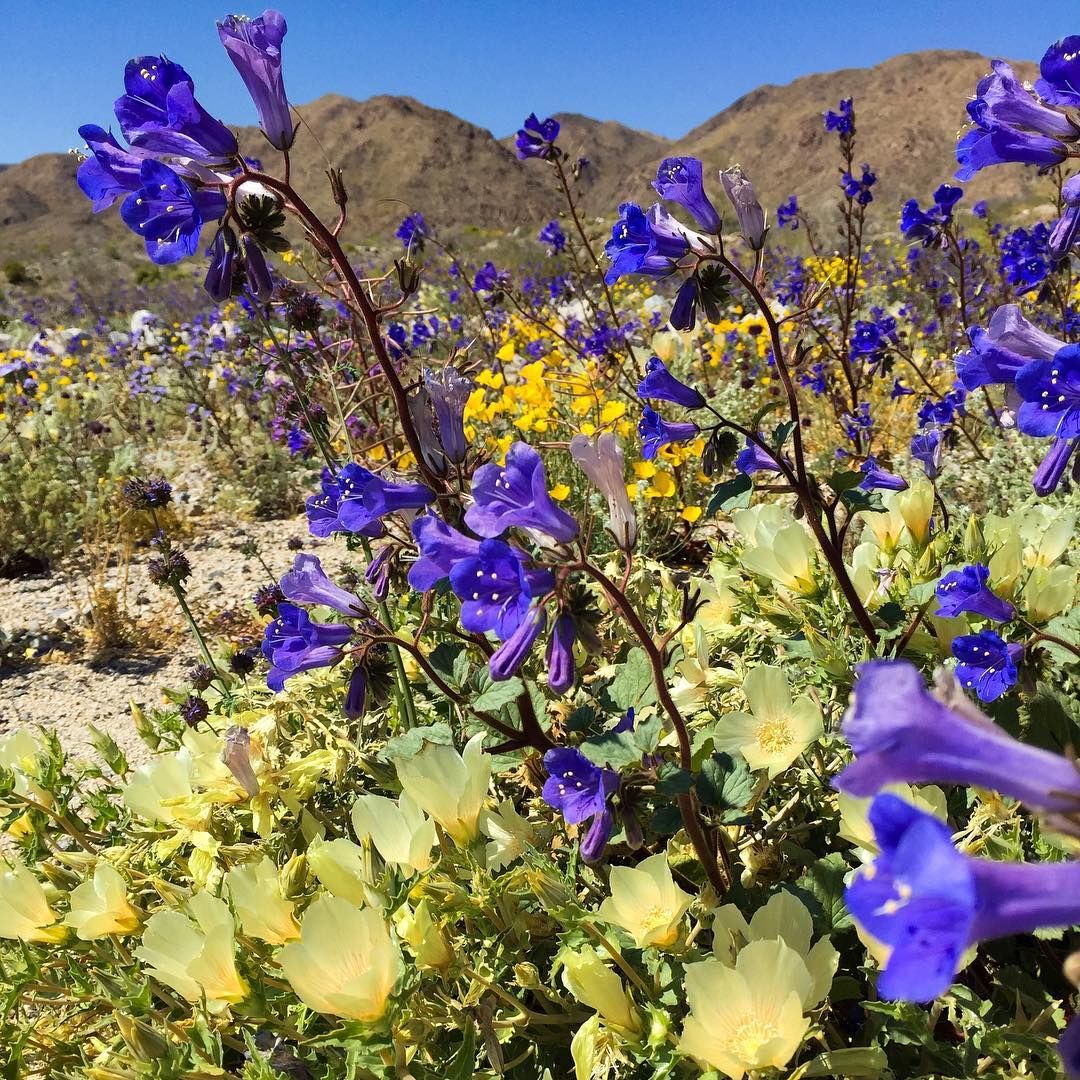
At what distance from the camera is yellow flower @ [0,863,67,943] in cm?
153

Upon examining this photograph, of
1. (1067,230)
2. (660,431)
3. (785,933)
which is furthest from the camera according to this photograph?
(660,431)

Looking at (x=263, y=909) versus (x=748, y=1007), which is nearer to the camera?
(x=748, y=1007)

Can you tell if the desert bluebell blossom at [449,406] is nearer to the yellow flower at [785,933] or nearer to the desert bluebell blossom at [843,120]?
the yellow flower at [785,933]

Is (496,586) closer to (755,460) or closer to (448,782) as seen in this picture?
(448,782)

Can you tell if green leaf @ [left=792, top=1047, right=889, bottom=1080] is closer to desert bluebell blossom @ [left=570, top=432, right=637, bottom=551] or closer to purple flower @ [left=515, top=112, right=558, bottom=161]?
desert bluebell blossom @ [left=570, top=432, right=637, bottom=551]

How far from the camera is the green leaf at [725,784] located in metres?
1.33

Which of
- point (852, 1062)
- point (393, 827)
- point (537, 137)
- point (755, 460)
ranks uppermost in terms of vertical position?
point (537, 137)

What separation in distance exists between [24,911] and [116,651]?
268 cm

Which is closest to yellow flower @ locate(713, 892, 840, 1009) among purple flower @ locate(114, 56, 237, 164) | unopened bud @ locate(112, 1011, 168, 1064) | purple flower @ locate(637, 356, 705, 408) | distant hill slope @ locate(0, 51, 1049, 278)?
unopened bud @ locate(112, 1011, 168, 1064)

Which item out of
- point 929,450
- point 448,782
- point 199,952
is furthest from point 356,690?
point 929,450

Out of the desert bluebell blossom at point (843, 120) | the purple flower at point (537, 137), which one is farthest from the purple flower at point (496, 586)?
the desert bluebell blossom at point (843, 120)

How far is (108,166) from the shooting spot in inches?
51.8

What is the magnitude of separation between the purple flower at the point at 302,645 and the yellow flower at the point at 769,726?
0.70m

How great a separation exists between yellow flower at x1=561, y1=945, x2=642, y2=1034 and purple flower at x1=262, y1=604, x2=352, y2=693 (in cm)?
60
